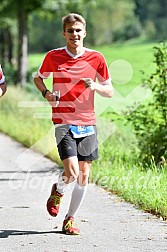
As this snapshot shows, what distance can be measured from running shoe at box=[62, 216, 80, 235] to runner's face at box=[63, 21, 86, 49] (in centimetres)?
157

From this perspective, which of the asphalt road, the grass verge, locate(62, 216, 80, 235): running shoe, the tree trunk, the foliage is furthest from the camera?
the tree trunk

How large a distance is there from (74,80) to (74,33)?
417 millimetres

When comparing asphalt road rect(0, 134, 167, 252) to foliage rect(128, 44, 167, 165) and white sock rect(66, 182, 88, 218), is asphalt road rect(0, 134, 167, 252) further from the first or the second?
foliage rect(128, 44, 167, 165)

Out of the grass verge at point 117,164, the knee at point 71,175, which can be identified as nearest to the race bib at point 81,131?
the knee at point 71,175

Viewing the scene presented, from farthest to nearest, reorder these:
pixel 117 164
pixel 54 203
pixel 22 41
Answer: pixel 22 41, pixel 117 164, pixel 54 203

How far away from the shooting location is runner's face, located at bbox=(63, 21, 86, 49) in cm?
687

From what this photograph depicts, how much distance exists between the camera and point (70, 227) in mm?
6922

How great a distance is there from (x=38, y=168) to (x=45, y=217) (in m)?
3.53

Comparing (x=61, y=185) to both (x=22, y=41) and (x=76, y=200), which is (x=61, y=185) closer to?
(x=76, y=200)

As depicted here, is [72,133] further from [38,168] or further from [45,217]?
[38,168]

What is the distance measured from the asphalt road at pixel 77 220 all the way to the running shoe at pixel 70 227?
6 cm

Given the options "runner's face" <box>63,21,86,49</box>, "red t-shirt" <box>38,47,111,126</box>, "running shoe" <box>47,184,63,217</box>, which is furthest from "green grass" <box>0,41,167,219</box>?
"runner's face" <box>63,21,86,49</box>

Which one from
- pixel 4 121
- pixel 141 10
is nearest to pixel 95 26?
pixel 141 10

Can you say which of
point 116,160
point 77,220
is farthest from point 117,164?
point 77,220
